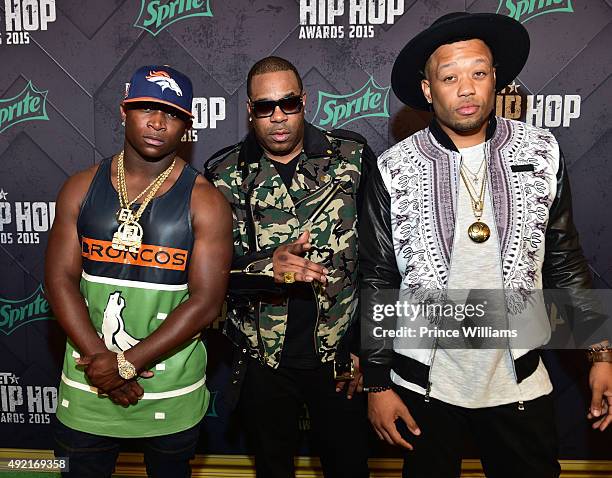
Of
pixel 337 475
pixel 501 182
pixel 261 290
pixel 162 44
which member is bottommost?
pixel 337 475

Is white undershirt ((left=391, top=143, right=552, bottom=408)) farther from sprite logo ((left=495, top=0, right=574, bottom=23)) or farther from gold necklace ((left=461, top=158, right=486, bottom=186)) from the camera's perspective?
sprite logo ((left=495, top=0, right=574, bottom=23))

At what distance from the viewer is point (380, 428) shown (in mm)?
1759

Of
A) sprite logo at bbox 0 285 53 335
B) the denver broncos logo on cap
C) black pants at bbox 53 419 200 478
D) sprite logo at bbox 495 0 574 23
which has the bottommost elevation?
black pants at bbox 53 419 200 478

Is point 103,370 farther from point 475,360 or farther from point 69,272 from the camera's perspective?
point 475,360

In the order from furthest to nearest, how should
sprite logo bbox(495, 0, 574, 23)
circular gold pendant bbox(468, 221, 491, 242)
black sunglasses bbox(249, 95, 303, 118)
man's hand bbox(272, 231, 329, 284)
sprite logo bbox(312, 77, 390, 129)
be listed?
sprite logo bbox(312, 77, 390, 129) < sprite logo bbox(495, 0, 574, 23) < black sunglasses bbox(249, 95, 303, 118) < man's hand bbox(272, 231, 329, 284) < circular gold pendant bbox(468, 221, 491, 242)

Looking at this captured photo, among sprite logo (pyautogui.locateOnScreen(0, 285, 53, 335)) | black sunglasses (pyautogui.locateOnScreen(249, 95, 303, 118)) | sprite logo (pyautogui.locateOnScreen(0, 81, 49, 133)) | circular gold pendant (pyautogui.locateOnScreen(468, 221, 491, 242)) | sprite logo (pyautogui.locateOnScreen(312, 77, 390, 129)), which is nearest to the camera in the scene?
circular gold pendant (pyautogui.locateOnScreen(468, 221, 491, 242))

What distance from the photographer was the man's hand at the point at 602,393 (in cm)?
172

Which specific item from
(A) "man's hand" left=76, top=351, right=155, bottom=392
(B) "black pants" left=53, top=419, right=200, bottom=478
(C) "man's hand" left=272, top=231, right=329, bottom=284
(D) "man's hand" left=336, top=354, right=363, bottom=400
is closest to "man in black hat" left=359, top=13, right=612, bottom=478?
(C) "man's hand" left=272, top=231, right=329, bottom=284

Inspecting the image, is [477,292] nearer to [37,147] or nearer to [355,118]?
[355,118]

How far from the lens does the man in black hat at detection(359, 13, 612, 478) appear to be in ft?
5.51

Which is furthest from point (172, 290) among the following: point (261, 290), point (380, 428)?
point (380, 428)

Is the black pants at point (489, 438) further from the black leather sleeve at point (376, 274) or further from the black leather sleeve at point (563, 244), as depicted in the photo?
the black leather sleeve at point (563, 244)

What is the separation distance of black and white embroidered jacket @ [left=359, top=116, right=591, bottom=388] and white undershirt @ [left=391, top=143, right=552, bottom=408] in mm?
22

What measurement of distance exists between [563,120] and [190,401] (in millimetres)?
2163
